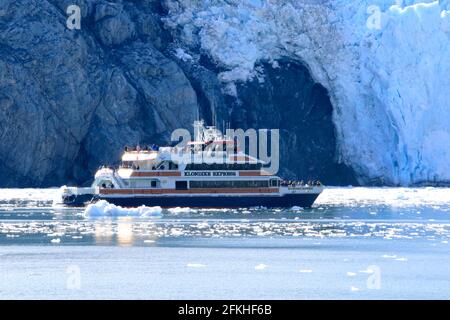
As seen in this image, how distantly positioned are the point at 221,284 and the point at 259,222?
934 inches

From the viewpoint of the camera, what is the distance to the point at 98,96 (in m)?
101

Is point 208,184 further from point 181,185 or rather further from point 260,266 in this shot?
point 260,266

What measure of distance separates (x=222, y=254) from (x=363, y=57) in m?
65.3

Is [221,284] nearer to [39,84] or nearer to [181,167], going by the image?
[181,167]

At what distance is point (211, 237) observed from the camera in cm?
4762

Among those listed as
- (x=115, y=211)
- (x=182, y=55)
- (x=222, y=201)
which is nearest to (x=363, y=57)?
(x=182, y=55)

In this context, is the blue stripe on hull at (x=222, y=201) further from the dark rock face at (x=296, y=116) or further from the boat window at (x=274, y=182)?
the dark rock face at (x=296, y=116)

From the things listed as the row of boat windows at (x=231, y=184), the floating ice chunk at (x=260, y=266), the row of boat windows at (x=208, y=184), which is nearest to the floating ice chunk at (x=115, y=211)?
the row of boat windows at (x=208, y=184)

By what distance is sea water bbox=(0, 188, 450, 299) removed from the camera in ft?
107

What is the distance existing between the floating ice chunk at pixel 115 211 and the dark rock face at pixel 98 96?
36.0 meters

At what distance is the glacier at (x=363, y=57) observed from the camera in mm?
100500

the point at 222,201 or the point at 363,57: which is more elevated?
the point at 363,57
